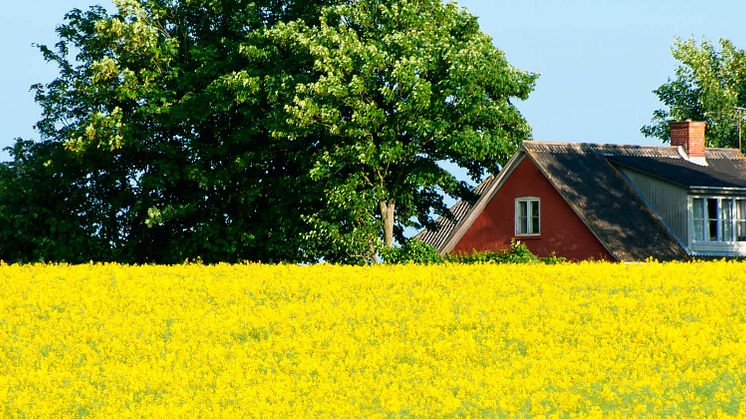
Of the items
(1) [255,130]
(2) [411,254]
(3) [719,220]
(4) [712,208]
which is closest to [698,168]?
(4) [712,208]

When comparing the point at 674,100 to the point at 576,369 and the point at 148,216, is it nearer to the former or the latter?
the point at 148,216

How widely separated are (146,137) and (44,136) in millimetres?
6337

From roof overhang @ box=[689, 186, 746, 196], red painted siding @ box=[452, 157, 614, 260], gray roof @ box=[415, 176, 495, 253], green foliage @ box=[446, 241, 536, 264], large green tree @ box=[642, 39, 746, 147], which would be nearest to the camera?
green foliage @ box=[446, 241, 536, 264]

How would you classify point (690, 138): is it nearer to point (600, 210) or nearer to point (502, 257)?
point (600, 210)

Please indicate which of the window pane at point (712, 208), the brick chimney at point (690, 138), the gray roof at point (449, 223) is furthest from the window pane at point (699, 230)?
the gray roof at point (449, 223)

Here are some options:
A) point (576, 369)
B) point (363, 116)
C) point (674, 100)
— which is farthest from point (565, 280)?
point (674, 100)

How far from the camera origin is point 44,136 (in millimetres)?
53531

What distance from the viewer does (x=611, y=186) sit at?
49.6m

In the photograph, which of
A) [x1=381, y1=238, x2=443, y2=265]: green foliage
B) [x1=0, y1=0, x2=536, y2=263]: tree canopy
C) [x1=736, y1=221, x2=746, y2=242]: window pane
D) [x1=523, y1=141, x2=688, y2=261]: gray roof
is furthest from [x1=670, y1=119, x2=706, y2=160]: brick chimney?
[x1=381, y1=238, x2=443, y2=265]: green foliage

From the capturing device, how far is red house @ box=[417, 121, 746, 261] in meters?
46.5

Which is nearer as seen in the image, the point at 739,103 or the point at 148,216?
the point at 148,216

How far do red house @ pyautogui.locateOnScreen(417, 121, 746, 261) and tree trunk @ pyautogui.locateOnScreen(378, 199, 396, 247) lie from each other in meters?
4.52

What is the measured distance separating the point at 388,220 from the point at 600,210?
359 inches

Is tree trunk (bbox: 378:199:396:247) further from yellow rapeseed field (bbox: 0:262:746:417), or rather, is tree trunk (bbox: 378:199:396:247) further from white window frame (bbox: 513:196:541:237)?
yellow rapeseed field (bbox: 0:262:746:417)
